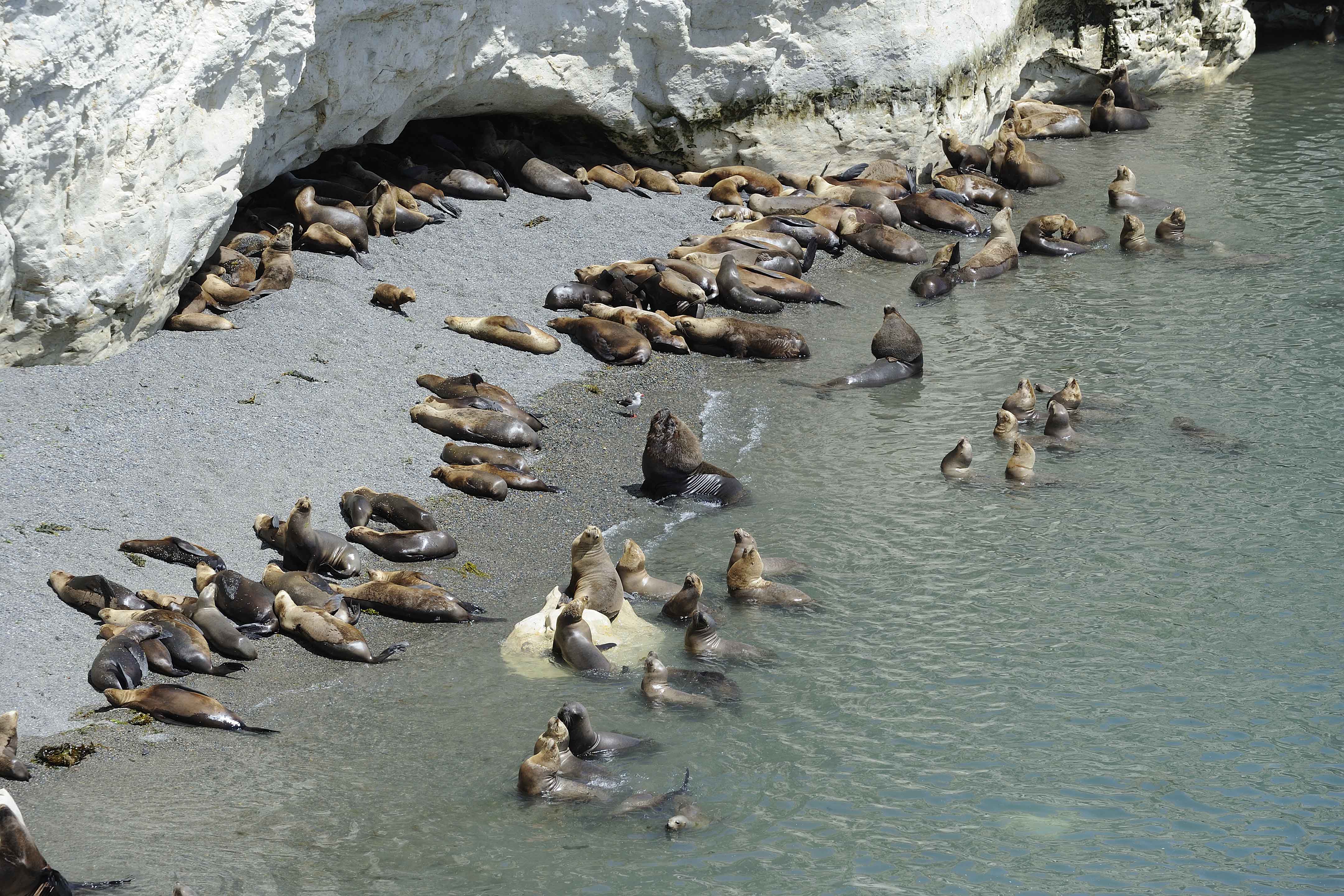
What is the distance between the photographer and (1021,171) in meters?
16.6

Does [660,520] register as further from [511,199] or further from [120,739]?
[511,199]

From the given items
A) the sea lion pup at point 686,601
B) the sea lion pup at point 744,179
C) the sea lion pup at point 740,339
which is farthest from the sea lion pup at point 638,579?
the sea lion pup at point 744,179

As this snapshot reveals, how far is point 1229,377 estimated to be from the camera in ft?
35.6

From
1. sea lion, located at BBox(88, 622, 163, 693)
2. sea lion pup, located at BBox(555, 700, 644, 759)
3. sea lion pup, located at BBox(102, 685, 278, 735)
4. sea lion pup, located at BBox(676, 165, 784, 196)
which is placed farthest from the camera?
sea lion pup, located at BBox(676, 165, 784, 196)

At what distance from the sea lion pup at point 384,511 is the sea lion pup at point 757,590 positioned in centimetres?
202

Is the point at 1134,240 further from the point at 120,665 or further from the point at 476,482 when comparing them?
the point at 120,665

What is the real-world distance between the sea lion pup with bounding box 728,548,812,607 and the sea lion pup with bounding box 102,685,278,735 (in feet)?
8.91

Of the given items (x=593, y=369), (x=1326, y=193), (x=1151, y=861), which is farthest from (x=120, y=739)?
(x=1326, y=193)

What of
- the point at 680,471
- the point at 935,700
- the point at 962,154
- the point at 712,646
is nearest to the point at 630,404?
the point at 680,471

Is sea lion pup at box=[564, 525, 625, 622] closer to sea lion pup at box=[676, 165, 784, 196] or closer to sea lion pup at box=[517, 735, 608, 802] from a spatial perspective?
sea lion pup at box=[517, 735, 608, 802]

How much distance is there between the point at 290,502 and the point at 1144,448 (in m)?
5.82

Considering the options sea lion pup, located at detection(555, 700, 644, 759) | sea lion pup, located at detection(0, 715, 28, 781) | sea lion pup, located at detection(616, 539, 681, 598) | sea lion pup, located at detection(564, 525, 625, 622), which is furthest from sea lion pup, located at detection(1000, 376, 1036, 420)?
sea lion pup, located at detection(0, 715, 28, 781)

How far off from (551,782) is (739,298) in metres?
7.50

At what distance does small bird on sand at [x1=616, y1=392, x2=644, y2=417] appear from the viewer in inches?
426
